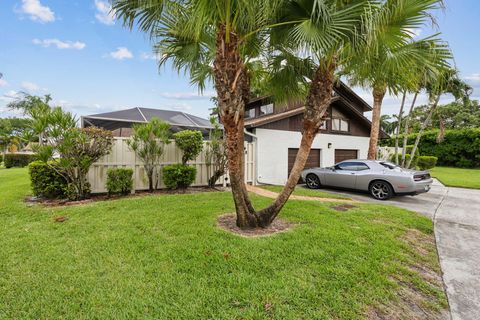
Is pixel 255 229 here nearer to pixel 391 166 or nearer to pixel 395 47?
pixel 395 47

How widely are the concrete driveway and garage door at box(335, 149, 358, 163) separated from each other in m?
4.28

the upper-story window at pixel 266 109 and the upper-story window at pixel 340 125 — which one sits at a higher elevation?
the upper-story window at pixel 266 109

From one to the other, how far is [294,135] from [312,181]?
2.47 m

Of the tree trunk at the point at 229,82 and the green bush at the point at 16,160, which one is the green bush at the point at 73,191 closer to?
the tree trunk at the point at 229,82

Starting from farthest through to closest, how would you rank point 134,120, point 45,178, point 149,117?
point 149,117 < point 134,120 < point 45,178

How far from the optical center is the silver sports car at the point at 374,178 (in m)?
8.48

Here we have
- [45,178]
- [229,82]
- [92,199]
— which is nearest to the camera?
[229,82]

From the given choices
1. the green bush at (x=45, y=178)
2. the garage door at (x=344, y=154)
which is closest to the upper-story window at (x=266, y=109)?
the garage door at (x=344, y=154)

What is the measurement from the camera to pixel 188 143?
8.38 meters

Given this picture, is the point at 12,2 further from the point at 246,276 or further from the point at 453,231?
the point at 453,231

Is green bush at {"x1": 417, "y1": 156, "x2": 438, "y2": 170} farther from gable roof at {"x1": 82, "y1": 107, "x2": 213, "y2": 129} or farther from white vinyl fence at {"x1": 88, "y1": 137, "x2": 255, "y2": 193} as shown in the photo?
white vinyl fence at {"x1": 88, "y1": 137, "x2": 255, "y2": 193}

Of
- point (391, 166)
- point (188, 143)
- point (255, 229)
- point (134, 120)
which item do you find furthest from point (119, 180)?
point (391, 166)

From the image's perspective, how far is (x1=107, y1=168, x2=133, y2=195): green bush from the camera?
7.25 m

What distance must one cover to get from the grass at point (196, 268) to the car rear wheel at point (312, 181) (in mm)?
5773
